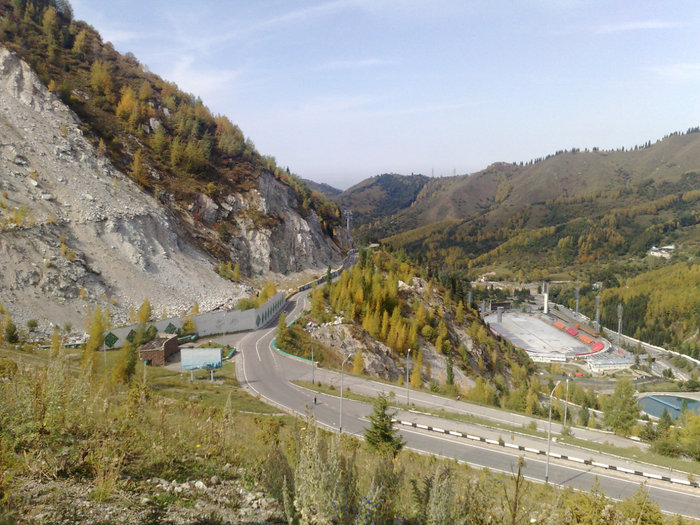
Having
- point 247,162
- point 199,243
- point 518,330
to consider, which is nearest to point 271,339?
point 199,243

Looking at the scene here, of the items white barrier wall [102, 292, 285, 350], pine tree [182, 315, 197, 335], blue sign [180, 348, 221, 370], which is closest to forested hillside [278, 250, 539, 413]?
white barrier wall [102, 292, 285, 350]

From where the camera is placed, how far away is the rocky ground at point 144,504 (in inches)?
193

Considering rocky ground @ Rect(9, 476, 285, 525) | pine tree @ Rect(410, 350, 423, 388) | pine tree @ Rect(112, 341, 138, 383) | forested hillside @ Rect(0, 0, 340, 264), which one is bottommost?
pine tree @ Rect(410, 350, 423, 388)

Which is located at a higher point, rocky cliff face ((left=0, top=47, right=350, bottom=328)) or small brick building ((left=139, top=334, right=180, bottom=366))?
rocky cliff face ((left=0, top=47, right=350, bottom=328))

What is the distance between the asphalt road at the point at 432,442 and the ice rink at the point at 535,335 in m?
75.4

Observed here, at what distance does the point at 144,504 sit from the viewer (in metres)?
5.46

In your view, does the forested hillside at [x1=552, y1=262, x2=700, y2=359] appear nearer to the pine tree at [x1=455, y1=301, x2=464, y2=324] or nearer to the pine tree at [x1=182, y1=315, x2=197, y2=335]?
the pine tree at [x1=455, y1=301, x2=464, y2=324]

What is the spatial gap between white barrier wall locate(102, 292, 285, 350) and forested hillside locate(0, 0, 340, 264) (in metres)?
13.1

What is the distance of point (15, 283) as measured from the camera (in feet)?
99.0

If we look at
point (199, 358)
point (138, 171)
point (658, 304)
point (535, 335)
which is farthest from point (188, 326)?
point (658, 304)

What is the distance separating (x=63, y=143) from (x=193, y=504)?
162 ft

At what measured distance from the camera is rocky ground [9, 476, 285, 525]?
4891 mm

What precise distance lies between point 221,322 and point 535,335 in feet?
291

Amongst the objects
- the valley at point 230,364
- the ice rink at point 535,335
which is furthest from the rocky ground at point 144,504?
the ice rink at point 535,335
